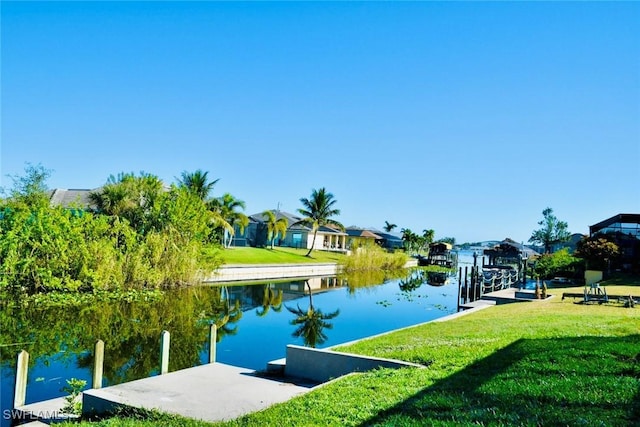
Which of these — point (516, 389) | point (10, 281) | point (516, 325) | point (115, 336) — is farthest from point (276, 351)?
point (10, 281)

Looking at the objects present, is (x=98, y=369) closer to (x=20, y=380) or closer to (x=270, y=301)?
(x=20, y=380)

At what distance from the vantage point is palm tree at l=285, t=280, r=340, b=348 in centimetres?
1736

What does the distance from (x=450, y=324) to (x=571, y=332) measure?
155 inches

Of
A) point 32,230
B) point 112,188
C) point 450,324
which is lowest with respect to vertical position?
point 450,324

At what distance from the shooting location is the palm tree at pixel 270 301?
22809mm

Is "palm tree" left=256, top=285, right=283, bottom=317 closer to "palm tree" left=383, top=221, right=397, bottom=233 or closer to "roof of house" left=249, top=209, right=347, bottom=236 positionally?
"roof of house" left=249, top=209, right=347, bottom=236

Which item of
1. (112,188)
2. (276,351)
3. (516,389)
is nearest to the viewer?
(516,389)

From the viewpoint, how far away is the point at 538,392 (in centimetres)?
546

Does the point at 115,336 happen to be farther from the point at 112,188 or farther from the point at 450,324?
the point at 112,188

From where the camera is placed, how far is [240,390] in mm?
8250

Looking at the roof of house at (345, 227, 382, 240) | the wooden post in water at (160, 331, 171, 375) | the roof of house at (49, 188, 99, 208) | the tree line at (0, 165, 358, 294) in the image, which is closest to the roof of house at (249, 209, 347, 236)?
the roof of house at (345, 227, 382, 240)

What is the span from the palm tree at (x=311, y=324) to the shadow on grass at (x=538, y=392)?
31.8 ft

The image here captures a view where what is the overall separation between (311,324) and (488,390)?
14979 millimetres

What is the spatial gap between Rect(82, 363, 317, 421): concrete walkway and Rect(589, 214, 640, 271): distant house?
112 ft
